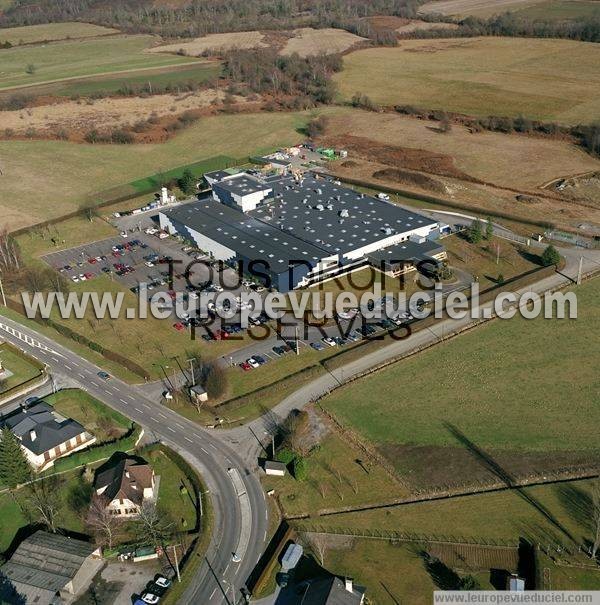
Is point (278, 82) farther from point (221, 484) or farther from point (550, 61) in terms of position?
point (221, 484)

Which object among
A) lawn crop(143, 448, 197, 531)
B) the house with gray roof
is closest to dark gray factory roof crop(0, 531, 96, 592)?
the house with gray roof

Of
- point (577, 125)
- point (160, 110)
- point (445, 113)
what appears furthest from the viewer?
point (160, 110)

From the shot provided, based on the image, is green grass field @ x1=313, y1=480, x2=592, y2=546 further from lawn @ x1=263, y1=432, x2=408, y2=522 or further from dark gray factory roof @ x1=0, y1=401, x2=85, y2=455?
dark gray factory roof @ x1=0, y1=401, x2=85, y2=455

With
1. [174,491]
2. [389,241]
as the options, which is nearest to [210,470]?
[174,491]

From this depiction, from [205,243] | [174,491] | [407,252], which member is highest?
[205,243]

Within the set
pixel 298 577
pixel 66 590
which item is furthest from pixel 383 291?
pixel 66 590

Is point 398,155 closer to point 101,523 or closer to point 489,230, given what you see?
point 489,230

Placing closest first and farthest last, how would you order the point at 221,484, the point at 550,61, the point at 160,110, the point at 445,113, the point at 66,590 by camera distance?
the point at 66,590 → the point at 221,484 → the point at 445,113 → the point at 160,110 → the point at 550,61
